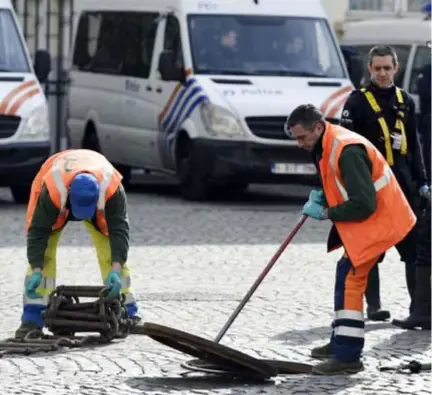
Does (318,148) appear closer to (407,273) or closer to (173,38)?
(407,273)

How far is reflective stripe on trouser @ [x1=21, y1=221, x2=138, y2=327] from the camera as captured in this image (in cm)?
1077

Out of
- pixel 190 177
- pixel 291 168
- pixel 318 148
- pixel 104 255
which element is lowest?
pixel 190 177

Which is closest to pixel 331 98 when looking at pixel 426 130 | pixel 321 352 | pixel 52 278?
pixel 426 130

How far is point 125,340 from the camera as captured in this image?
1070 centimetres

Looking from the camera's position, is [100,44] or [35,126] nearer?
[35,126]

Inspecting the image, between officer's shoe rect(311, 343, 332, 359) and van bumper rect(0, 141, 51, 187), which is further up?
officer's shoe rect(311, 343, 332, 359)

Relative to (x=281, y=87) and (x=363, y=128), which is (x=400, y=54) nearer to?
(x=281, y=87)

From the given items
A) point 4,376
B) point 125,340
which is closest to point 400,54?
point 125,340

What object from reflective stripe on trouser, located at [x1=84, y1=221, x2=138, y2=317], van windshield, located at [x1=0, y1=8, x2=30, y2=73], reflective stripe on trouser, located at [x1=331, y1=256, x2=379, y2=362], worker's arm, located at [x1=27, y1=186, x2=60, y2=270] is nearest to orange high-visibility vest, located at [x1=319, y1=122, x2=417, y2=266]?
reflective stripe on trouser, located at [x1=331, y1=256, x2=379, y2=362]

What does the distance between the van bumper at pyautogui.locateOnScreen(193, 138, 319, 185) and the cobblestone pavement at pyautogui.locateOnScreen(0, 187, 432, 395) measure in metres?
0.36

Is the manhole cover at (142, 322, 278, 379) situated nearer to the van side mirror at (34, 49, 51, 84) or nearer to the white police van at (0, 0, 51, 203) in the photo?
the white police van at (0, 0, 51, 203)

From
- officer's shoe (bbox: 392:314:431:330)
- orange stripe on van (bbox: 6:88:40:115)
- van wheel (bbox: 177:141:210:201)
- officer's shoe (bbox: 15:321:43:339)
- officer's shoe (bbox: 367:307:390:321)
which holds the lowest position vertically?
van wheel (bbox: 177:141:210:201)

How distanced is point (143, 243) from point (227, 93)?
4.13 metres

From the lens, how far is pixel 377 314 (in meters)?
11.8
